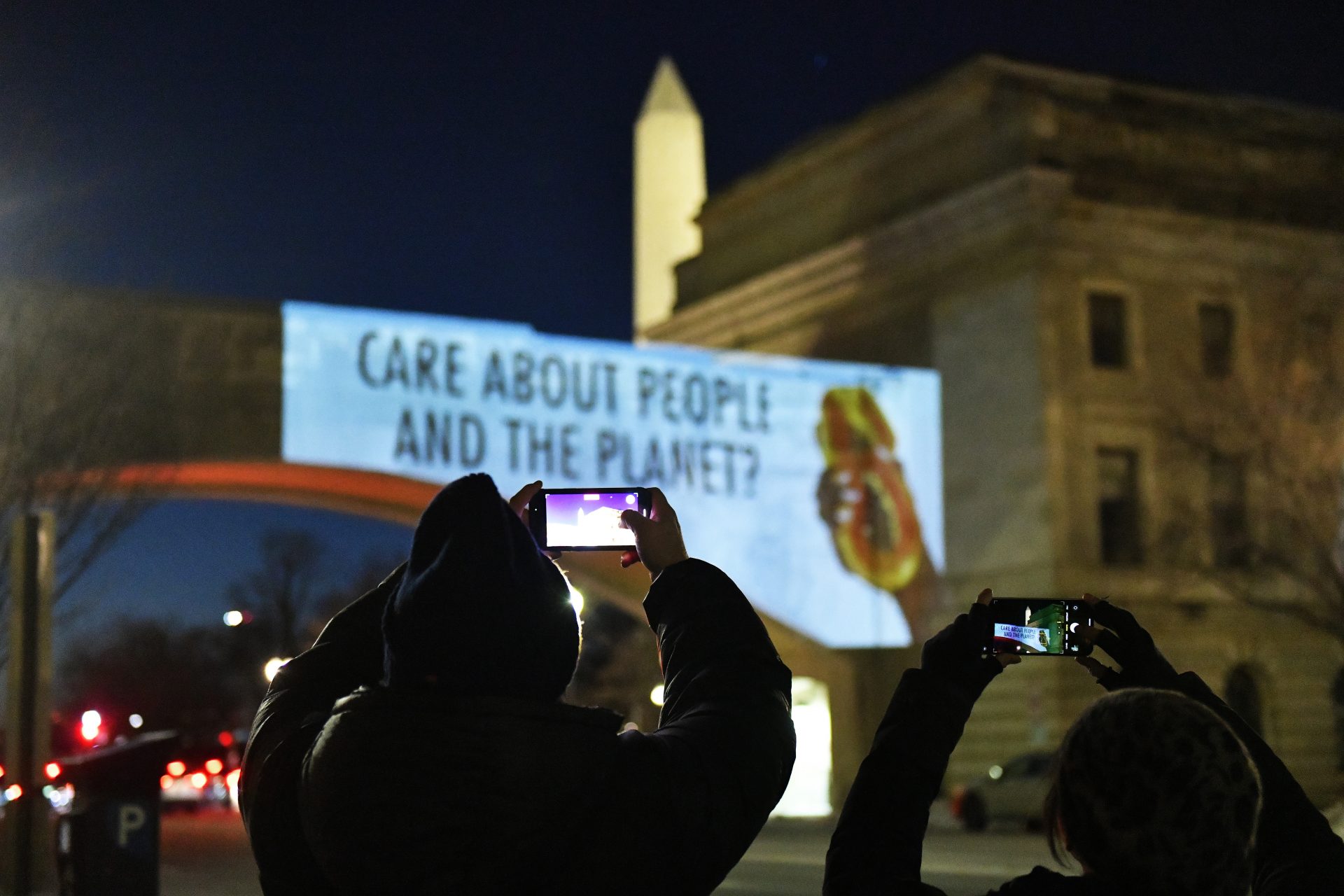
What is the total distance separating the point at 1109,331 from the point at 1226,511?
14.8 feet

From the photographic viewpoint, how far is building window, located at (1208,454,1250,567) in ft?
123

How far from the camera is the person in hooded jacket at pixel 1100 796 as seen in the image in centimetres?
235

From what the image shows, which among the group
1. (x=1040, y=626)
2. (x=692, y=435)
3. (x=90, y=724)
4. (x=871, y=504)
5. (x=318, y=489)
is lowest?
(x=90, y=724)

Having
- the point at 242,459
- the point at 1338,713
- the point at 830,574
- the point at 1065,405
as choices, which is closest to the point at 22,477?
the point at 242,459

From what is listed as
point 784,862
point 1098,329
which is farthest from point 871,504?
point 784,862

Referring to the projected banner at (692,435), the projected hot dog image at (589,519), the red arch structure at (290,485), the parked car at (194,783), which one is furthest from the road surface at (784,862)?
the parked car at (194,783)

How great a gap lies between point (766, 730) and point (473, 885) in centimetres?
44

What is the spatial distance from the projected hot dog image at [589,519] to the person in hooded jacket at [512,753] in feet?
1.88

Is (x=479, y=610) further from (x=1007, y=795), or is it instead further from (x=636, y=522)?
(x=1007, y=795)

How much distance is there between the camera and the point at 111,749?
10.5m

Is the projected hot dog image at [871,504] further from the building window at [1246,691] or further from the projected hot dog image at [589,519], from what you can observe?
the projected hot dog image at [589,519]

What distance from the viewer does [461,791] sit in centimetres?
233

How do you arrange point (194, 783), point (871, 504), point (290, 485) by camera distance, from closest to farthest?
point (290, 485) < point (871, 504) < point (194, 783)

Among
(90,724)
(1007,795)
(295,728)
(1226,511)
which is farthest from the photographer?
(1226,511)
